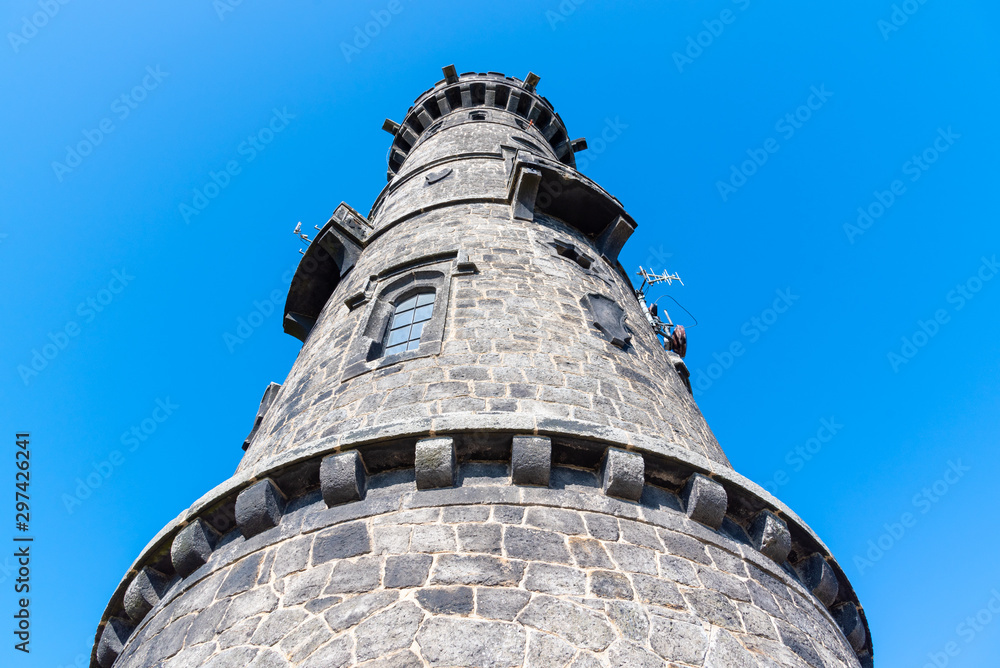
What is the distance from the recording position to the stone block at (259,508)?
5.23 metres

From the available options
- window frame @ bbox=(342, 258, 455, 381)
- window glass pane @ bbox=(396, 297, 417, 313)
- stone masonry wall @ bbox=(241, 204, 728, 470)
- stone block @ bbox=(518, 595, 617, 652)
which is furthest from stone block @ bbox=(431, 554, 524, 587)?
window glass pane @ bbox=(396, 297, 417, 313)

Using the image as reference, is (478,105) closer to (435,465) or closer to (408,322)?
(408,322)

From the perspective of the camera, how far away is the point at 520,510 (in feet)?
15.9

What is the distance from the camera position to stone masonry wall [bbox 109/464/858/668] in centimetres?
402

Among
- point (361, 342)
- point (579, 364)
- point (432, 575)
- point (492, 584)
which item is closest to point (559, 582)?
point (492, 584)

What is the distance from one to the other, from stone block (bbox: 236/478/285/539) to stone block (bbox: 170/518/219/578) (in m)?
0.38

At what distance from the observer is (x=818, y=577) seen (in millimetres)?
5918

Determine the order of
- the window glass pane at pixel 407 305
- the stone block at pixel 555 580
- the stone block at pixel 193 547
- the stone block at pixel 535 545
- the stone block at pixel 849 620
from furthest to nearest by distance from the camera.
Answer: the window glass pane at pixel 407 305
the stone block at pixel 849 620
the stone block at pixel 193 547
the stone block at pixel 535 545
the stone block at pixel 555 580

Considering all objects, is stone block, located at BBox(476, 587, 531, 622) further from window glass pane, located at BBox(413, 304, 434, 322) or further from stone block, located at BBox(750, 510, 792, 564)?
window glass pane, located at BBox(413, 304, 434, 322)

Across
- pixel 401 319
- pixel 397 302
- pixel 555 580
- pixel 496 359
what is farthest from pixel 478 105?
pixel 555 580

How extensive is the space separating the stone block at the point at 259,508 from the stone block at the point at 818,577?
4.15 meters

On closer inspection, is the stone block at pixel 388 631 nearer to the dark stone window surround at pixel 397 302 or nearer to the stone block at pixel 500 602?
the stone block at pixel 500 602

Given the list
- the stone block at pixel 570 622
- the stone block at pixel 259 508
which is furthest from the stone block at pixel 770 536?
the stone block at pixel 259 508

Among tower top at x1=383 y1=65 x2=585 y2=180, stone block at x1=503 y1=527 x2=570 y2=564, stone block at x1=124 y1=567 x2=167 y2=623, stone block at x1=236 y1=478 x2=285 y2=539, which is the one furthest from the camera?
tower top at x1=383 y1=65 x2=585 y2=180
